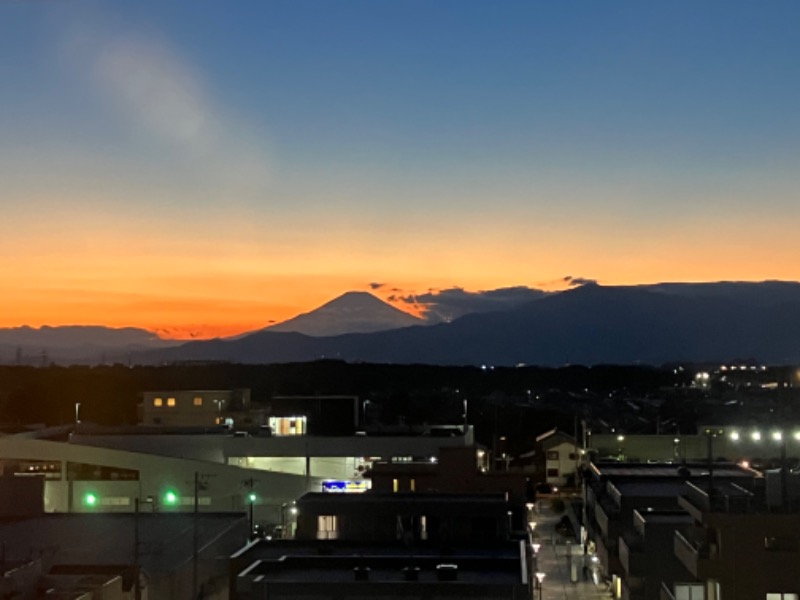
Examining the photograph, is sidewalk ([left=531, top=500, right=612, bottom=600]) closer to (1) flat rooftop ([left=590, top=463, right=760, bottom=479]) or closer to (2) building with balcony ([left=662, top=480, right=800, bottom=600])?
(1) flat rooftop ([left=590, top=463, right=760, bottom=479])

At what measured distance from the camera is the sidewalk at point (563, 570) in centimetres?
1388

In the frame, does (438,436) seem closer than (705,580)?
No

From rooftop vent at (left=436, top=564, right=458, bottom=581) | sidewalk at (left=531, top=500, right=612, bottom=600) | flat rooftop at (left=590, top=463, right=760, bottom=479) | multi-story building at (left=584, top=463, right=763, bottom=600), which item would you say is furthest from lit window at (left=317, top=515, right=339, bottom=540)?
flat rooftop at (left=590, top=463, right=760, bottom=479)

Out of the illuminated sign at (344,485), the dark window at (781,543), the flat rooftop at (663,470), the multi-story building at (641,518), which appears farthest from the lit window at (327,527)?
the illuminated sign at (344,485)

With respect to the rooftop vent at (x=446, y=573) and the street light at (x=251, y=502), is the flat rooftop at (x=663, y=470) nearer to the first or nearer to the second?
the street light at (x=251, y=502)

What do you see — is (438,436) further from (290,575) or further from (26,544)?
(290,575)

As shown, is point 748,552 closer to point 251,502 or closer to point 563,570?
point 563,570

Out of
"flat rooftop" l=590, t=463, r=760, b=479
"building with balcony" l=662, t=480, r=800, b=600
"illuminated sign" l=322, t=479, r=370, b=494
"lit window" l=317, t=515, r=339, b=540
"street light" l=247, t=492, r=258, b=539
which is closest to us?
"building with balcony" l=662, t=480, r=800, b=600

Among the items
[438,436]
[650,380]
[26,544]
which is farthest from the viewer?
[650,380]

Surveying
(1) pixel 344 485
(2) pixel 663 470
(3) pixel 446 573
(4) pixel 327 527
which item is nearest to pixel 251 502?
(4) pixel 327 527

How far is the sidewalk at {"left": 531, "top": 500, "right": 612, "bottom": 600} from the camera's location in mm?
13875

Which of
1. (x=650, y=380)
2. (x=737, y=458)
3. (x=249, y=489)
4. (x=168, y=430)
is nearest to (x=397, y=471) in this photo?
(x=249, y=489)

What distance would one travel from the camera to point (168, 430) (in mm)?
23062

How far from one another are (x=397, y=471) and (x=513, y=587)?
8.85 metres
